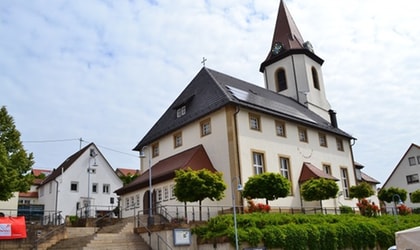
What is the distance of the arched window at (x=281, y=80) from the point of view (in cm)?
4151

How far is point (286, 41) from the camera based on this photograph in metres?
43.1

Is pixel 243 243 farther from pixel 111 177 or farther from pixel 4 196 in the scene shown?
pixel 111 177

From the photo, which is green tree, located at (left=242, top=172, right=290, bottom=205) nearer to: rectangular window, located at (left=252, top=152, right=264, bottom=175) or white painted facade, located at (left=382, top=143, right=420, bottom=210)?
rectangular window, located at (left=252, top=152, right=264, bottom=175)

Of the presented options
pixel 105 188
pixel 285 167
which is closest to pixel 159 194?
pixel 285 167

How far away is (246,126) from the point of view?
2623cm

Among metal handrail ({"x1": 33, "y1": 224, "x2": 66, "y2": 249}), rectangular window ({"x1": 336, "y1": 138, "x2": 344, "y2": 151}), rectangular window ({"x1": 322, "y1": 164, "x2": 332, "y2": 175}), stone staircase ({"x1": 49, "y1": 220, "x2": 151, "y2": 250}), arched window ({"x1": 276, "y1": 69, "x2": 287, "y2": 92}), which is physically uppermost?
arched window ({"x1": 276, "y1": 69, "x2": 287, "y2": 92})

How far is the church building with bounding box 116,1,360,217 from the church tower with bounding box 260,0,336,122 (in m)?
2.00

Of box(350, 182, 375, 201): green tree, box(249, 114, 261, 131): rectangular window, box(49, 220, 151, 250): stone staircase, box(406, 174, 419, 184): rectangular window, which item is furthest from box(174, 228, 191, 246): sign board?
box(406, 174, 419, 184): rectangular window

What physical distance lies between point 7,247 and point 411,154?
163ft

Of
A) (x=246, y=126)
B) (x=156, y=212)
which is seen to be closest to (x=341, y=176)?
(x=246, y=126)

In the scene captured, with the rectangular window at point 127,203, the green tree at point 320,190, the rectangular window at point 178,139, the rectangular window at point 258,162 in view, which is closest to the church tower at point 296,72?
the rectangular window at point 258,162

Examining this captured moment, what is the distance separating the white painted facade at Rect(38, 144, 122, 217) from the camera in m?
43.8

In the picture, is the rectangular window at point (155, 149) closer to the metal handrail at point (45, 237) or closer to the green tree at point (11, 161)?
the green tree at point (11, 161)

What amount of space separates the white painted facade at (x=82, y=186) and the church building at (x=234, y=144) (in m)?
14.6
